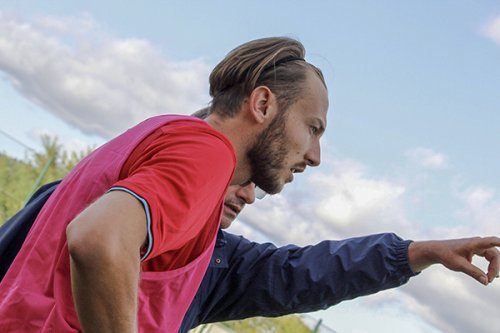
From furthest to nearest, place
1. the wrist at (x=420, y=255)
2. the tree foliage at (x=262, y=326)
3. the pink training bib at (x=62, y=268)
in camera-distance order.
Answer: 1. the tree foliage at (x=262, y=326)
2. the wrist at (x=420, y=255)
3. the pink training bib at (x=62, y=268)

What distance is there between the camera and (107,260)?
1.18 metres

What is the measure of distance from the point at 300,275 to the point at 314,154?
620mm

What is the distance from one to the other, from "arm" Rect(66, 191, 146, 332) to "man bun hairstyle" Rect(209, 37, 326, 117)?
2.19ft

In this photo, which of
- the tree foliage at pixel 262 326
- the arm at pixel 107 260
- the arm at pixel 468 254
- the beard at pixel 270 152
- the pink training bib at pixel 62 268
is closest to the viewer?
the arm at pixel 107 260

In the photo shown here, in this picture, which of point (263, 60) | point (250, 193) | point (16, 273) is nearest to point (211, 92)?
point (263, 60)

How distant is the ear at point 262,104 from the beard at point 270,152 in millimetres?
21

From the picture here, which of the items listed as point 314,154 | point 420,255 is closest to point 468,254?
point 420,255

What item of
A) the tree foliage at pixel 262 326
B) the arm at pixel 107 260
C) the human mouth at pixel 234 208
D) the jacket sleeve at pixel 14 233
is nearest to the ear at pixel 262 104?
the jacket sleeve at pixel 14 233

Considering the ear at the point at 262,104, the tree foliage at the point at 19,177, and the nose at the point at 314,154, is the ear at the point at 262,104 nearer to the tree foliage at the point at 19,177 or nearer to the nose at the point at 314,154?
the nose at the point at 314,154

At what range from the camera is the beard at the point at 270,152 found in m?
1.79

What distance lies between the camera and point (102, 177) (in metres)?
1.42

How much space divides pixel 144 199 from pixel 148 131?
0.20 m

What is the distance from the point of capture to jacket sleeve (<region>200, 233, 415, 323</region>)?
7.62 feet

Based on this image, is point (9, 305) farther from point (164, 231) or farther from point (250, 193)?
point (250, 193)
